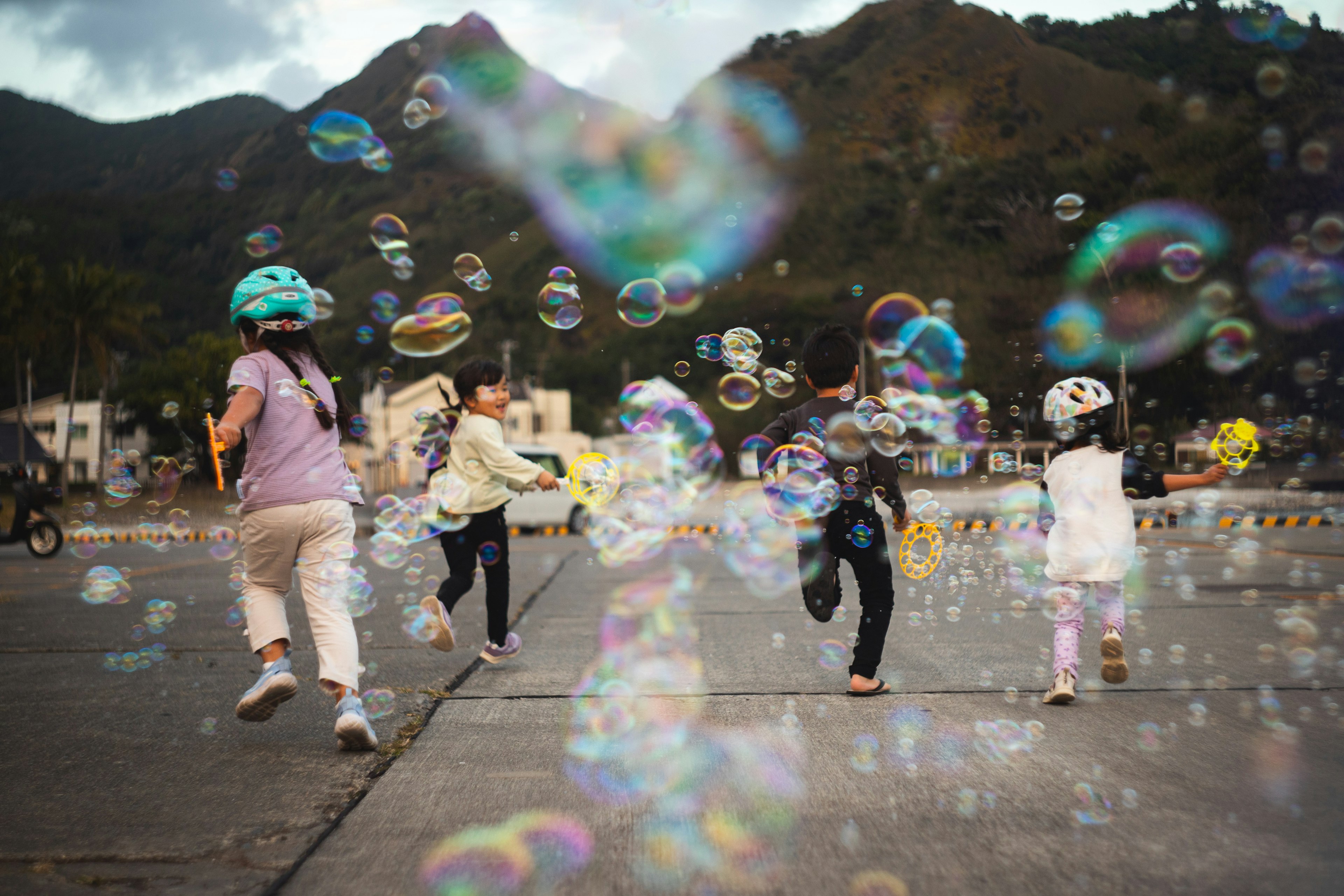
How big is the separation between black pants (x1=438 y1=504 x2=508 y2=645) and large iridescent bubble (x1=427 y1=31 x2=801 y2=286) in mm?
93917

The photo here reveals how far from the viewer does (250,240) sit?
8438 millimetres

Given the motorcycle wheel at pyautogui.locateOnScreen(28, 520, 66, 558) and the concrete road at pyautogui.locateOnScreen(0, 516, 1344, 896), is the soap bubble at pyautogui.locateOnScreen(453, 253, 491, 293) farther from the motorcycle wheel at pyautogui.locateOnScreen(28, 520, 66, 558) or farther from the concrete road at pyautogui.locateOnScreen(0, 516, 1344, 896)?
the motorcycle wheel at pyautogui.locateOnScreen(28, 520, 66, 558)


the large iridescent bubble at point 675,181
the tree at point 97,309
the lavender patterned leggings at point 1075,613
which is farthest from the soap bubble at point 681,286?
the large iridescent bubble at point 675,181

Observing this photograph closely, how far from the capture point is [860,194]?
104 metres

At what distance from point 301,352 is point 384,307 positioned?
5602 millimetres

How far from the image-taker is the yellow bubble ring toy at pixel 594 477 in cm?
650

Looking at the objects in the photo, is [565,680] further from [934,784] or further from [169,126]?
[169,126]

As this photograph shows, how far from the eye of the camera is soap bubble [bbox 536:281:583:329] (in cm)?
950

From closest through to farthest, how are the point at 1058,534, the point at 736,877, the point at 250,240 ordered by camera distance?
the point at 736,877, the point at 1058,534, the point at 250,240

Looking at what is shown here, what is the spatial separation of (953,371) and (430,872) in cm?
815

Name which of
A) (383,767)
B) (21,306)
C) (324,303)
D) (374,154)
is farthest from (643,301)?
(21,306)

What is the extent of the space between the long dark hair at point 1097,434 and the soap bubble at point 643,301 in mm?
5444

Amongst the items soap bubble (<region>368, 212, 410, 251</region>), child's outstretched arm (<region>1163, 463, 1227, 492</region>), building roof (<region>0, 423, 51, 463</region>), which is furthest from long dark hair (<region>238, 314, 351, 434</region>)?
building roof (<region>0, 423, 51, 463</region>)

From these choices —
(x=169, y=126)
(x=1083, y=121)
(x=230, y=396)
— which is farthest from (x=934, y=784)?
(x=169, y=126)
